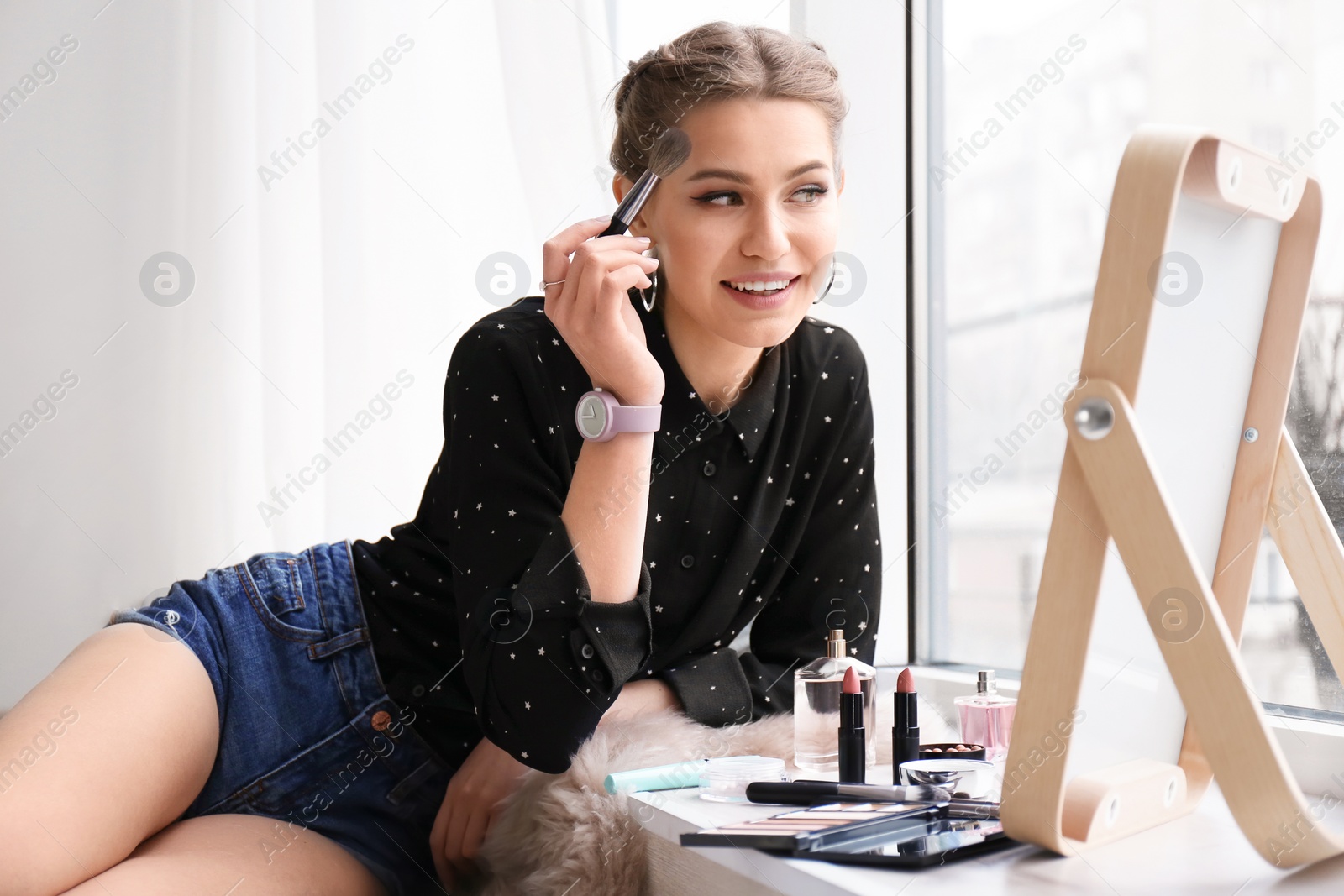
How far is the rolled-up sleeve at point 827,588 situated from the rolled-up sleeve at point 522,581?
14 cm

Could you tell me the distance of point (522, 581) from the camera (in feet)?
2.88

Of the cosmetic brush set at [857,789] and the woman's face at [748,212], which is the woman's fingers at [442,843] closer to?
the cosmetic brush set at [857,789]

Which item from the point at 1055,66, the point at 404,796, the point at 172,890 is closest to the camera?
the point at 172,890

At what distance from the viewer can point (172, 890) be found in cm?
81

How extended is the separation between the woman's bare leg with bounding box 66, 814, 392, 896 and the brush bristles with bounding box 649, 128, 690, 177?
2.31 ft

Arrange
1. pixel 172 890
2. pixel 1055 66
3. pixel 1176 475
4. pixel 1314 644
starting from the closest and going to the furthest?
pixel 1176 475, pixel 172 890, pixel 1314 644, pixel 1055 66

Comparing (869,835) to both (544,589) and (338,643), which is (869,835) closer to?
(544,589)

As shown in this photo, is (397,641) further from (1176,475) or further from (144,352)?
(1176,475)

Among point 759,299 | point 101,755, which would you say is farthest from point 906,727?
point 101,755

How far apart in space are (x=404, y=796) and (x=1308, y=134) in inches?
41.4

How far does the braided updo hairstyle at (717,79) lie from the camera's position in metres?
0.99

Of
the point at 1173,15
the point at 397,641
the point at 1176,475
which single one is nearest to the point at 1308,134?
the point at 1173,15

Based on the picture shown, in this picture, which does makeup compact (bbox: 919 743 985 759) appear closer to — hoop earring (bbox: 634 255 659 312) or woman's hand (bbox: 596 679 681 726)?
woman's hand (bbox: 596 679 681 726)

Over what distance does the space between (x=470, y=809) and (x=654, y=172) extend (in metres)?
0.62
